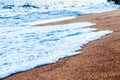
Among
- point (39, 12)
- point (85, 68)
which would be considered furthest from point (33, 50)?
point (39, 12)

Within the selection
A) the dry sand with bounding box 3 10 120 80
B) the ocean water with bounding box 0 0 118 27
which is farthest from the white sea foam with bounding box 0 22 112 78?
the ocean water with bounding box 0 0 118 27

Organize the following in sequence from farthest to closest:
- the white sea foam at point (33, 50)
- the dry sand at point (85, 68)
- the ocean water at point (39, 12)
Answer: the ocean water at point (39, 12) < the white sea foam at point (33, 50) < the dry sand at point (85, 68)

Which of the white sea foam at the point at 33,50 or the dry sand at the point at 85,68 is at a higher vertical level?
the dry sand at the point at 85,68

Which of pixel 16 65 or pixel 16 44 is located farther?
pixel 16 44

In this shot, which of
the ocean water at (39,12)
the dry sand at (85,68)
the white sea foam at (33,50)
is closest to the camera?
the dry sand at (85,68)

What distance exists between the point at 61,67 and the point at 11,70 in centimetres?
117

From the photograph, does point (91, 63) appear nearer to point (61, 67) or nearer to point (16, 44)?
point (61, 67)

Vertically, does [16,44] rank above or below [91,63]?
below

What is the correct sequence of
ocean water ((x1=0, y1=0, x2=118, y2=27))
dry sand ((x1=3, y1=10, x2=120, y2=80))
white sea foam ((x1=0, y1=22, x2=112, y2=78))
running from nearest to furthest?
dry sand ((x1=3, y1=10, x2=120, y2=80)), white sea foam ((x1=0, y1=22, x2=112, y2=78)), ocean water ((x1=0, y1=0, x2=118, y2=27))

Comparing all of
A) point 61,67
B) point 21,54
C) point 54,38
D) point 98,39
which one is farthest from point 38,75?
point 54,38

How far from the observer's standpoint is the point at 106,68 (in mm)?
5852

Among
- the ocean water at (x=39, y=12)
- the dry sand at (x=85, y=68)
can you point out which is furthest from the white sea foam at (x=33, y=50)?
the ocean water at (x=39, y=12)

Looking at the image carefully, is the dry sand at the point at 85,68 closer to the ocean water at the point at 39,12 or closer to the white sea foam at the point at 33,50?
the white sea foam at the point at 33,50

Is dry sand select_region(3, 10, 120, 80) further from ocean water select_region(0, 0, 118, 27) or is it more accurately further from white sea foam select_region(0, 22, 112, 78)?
ocean water select_region(0, 0, 118, 27)
